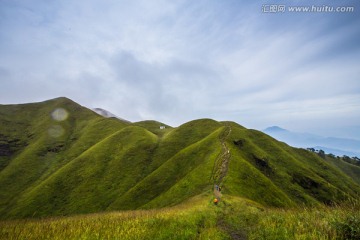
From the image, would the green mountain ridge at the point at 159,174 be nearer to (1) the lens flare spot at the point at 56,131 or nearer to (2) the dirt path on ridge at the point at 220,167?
(2) the dirt path on ridge at the point at 220,167

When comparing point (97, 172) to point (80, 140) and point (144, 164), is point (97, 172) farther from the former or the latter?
point (80, 140)

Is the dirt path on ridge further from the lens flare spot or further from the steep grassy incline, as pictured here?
the lens flare spot

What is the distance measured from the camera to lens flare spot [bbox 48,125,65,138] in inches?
6869

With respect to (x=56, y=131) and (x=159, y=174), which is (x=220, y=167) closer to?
(x=159, y=174)

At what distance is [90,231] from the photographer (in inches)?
429

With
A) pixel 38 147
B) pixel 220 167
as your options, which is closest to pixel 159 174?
pixel 220 167

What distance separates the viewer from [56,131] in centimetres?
18125

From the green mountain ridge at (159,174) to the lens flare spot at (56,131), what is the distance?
628 inches

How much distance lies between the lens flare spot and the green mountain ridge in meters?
15.9

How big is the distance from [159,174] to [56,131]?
130 meters

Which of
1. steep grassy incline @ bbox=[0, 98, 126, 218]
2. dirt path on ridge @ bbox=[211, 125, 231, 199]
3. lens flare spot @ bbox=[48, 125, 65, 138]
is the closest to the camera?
dirt path on ridge @ bbox=[211, 125, 231, 199]

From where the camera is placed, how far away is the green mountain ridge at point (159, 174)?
6147 cm

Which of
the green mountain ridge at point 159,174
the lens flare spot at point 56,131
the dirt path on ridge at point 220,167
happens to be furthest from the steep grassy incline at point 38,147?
the dirt path on ridge at point 220,167

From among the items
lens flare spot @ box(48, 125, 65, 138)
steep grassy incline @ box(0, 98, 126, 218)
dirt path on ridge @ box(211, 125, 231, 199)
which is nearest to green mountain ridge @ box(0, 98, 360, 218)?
dirt path on ridge @ box(211, 125, 231, 199)
